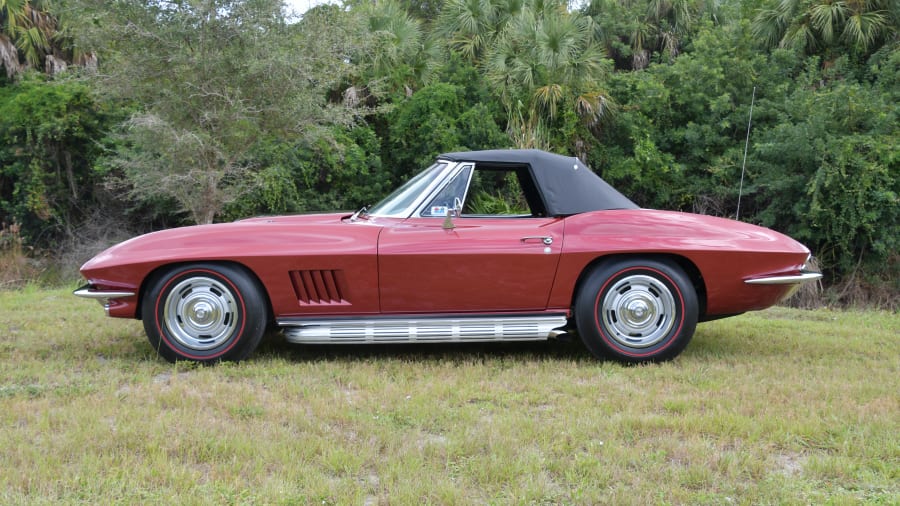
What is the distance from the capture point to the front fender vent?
5.26 m

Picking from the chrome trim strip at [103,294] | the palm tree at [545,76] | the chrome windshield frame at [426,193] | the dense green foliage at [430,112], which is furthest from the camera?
the palm tree at [545,76]

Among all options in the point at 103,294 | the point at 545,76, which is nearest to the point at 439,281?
the point at 103,294

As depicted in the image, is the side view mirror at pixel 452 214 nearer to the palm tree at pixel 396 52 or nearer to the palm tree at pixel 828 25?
the palm tree at pixel 396 52

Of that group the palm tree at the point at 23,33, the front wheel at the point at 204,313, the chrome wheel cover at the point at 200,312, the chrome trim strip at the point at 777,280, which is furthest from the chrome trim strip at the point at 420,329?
the palm tree at the point at 23,33

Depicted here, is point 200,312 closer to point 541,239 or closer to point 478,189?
point 478,189

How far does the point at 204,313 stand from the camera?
5.25 meters

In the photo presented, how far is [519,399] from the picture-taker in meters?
4.36

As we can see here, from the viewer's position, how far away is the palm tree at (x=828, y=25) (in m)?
16.2

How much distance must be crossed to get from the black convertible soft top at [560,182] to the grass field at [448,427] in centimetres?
109

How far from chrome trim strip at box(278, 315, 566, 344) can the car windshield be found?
78 cm

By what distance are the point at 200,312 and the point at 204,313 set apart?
0.03 meters

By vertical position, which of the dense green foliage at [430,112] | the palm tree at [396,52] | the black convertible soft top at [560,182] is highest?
the palm tree at [396,52]

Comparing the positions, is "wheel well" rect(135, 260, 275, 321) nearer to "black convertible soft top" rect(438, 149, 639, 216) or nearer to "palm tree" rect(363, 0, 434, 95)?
"black convertible soft top" rect(438, 149, 639, 216)

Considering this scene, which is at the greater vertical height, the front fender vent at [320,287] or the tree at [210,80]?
the tree at [210,80]
